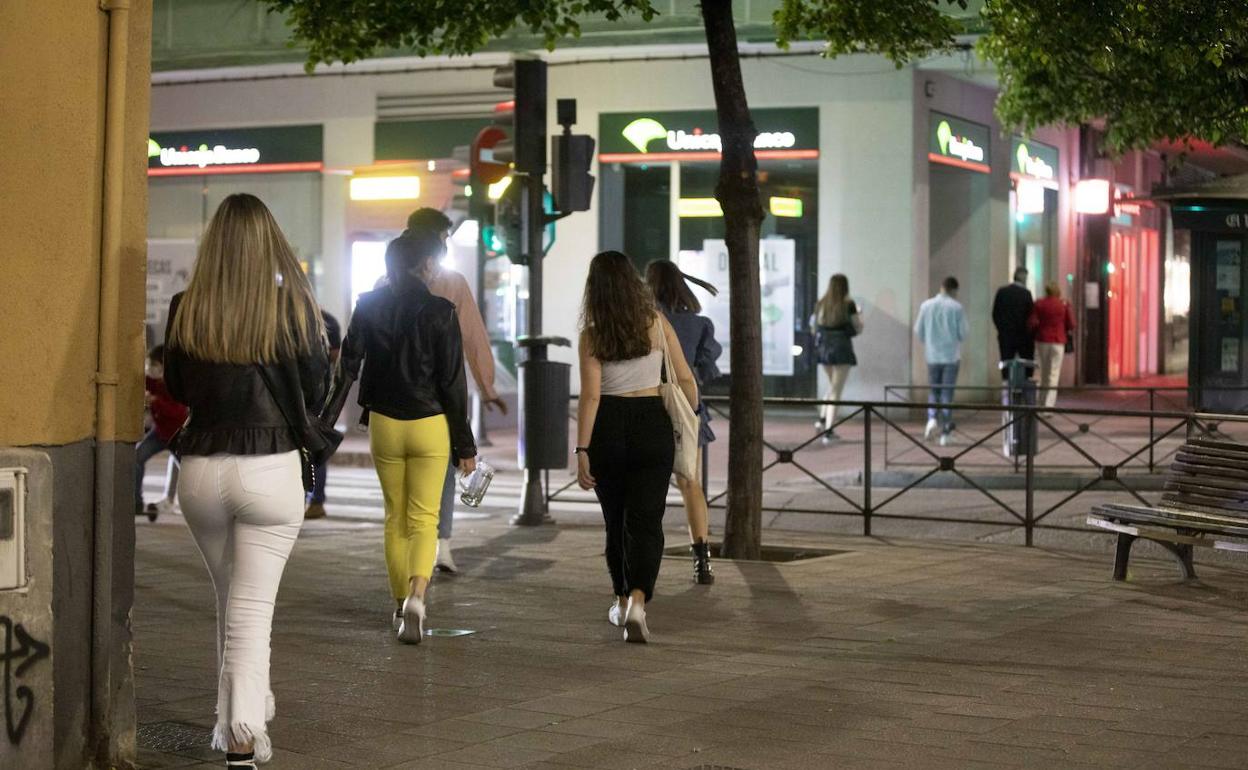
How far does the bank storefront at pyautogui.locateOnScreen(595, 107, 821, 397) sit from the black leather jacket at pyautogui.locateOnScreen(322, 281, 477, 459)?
54.6 feet

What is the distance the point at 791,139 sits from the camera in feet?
82.5

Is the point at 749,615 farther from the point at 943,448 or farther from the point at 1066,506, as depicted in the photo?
the point at 943,448

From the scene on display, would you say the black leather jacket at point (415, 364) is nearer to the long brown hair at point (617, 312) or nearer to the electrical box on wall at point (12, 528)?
the long brown hair at point (617, 312)

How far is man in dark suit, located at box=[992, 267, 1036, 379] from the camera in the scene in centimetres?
2222

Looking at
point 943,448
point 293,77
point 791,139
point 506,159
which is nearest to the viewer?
point 506,159

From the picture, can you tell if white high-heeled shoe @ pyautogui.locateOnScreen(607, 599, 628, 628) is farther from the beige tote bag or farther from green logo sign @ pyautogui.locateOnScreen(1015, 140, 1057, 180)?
green logo sign @ pyautogui.locateOnScreen(1015, 140, 1057, 180)

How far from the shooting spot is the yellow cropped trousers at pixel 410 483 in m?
8.23

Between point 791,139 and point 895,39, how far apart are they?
13498 millimetres

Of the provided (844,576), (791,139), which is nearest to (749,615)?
(844,576)

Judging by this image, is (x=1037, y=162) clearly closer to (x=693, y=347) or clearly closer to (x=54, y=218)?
(x=693, y=347)

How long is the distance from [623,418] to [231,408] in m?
3.04

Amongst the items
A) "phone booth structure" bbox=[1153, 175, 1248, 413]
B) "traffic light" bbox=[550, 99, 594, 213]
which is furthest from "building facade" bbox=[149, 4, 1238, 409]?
"traffic light" bbox=[550, 99, 594, 213]

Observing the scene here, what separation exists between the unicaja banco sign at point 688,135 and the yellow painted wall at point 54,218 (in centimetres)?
1980

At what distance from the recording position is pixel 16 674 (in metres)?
5.30
